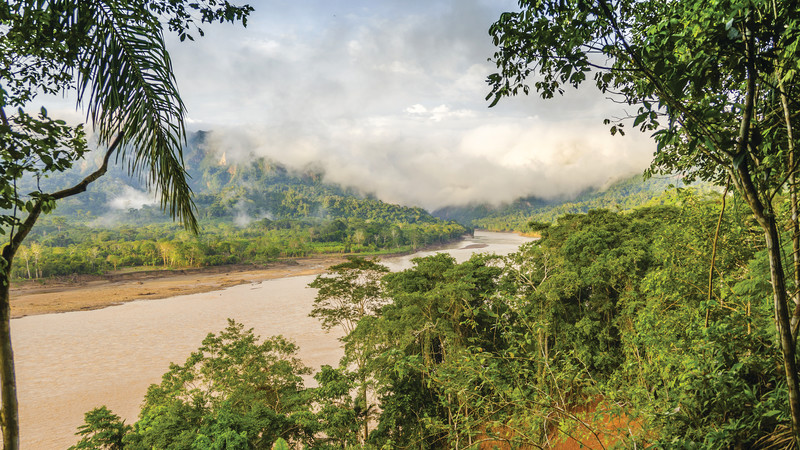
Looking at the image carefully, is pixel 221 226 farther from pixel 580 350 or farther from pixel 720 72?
pixel 720 72

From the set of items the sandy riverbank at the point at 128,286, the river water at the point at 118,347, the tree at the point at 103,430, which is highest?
the tree at the point at 103,430

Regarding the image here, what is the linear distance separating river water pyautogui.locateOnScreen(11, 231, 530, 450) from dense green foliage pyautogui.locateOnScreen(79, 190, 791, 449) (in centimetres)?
798

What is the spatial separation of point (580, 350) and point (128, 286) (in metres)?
45.8

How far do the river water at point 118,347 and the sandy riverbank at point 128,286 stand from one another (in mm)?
2813

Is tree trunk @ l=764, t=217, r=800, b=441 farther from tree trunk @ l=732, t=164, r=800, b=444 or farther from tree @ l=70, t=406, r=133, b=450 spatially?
tree @ l=70, t=406, r=133, b=450

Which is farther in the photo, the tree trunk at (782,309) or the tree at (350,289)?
the tree at (350,289)

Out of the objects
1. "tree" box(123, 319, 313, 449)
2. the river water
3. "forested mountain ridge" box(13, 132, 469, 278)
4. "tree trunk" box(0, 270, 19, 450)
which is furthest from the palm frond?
the river water

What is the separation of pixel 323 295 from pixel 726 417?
1235cm

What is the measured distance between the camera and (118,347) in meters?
20.0

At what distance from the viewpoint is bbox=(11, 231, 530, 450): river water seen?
45.4 feet

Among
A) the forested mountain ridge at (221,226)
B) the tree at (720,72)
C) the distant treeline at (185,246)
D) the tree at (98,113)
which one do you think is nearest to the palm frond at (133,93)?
the tree at (98,113)

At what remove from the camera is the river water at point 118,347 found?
13.9 m

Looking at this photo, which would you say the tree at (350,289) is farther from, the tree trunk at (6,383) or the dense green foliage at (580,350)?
the tree trunk at (6,383)

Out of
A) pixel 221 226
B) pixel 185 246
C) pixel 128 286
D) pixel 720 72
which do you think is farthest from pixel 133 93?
pixel 221 226
